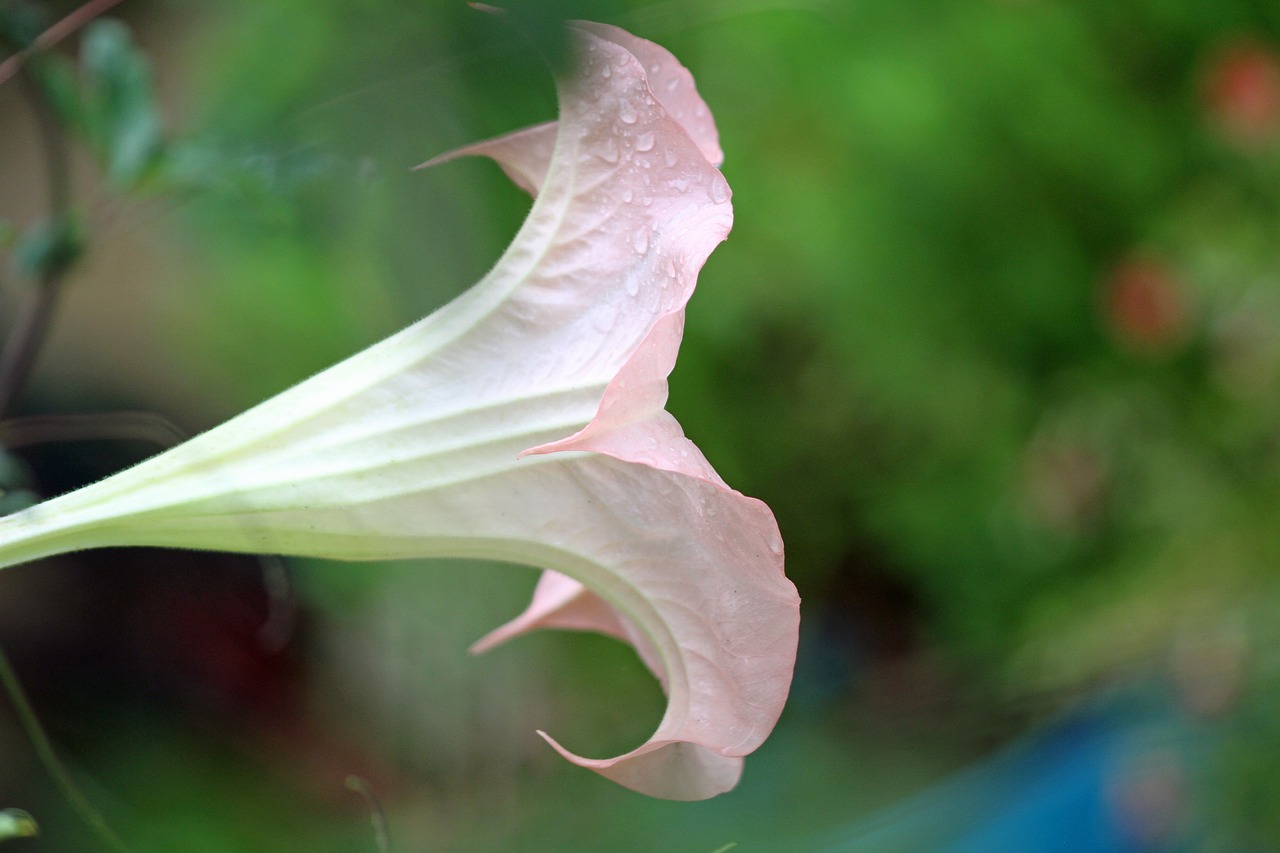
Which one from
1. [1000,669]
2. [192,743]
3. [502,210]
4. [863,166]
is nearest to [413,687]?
[192,743]

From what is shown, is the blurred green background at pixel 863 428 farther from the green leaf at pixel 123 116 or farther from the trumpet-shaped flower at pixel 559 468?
the trumpet-shaped flower at pixel 559 468

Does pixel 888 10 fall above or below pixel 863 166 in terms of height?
above

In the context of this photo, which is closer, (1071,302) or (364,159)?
(364,159)

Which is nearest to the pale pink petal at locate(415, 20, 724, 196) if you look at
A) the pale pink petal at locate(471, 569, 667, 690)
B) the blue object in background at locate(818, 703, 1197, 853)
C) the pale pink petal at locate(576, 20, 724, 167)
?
the pale pink petal at locate(576, 20, 724, 167)

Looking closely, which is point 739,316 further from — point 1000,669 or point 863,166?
point 1000,669

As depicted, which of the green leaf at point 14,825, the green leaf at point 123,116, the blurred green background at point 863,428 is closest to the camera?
the green leaf at point 14,825

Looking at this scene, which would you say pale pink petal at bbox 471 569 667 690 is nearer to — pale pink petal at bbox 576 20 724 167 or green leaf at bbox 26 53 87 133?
pale pink petal at bbox 576 20 724 167

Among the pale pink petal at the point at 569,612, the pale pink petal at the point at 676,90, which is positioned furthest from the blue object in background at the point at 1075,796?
the pale pink petal at the point at 676,90
